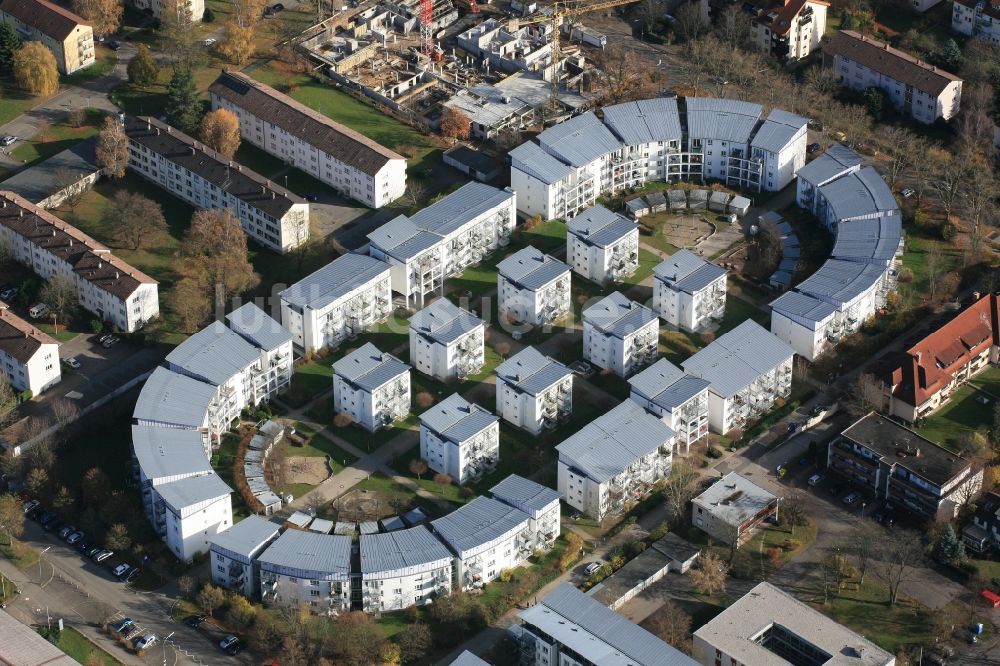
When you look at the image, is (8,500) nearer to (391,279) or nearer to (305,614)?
(305,614)

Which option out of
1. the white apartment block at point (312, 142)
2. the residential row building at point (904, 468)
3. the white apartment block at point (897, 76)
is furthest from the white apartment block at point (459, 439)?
the white apartment block at point (897, 76)

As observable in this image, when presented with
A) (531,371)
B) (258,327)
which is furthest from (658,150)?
(258,327)

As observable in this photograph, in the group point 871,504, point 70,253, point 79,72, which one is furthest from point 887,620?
point 79,72

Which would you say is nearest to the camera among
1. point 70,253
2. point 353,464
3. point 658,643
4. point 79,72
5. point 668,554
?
point 658,643

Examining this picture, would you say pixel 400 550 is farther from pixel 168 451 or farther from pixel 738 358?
pixel 738 358

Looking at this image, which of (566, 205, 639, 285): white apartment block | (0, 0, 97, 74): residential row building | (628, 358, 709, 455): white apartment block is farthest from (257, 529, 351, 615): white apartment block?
(0, 0, 97, 74): residential row building

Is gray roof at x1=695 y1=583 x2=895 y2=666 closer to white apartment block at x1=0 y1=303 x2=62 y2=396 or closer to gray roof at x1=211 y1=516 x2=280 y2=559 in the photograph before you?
gray roof at x1=211 y1=516 x2=280 y2=559

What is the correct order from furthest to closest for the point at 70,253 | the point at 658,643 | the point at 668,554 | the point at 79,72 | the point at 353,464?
the point at 79,72, the point at 70,253, the point at 353,464, the point at 668,554, the point at 658,643
